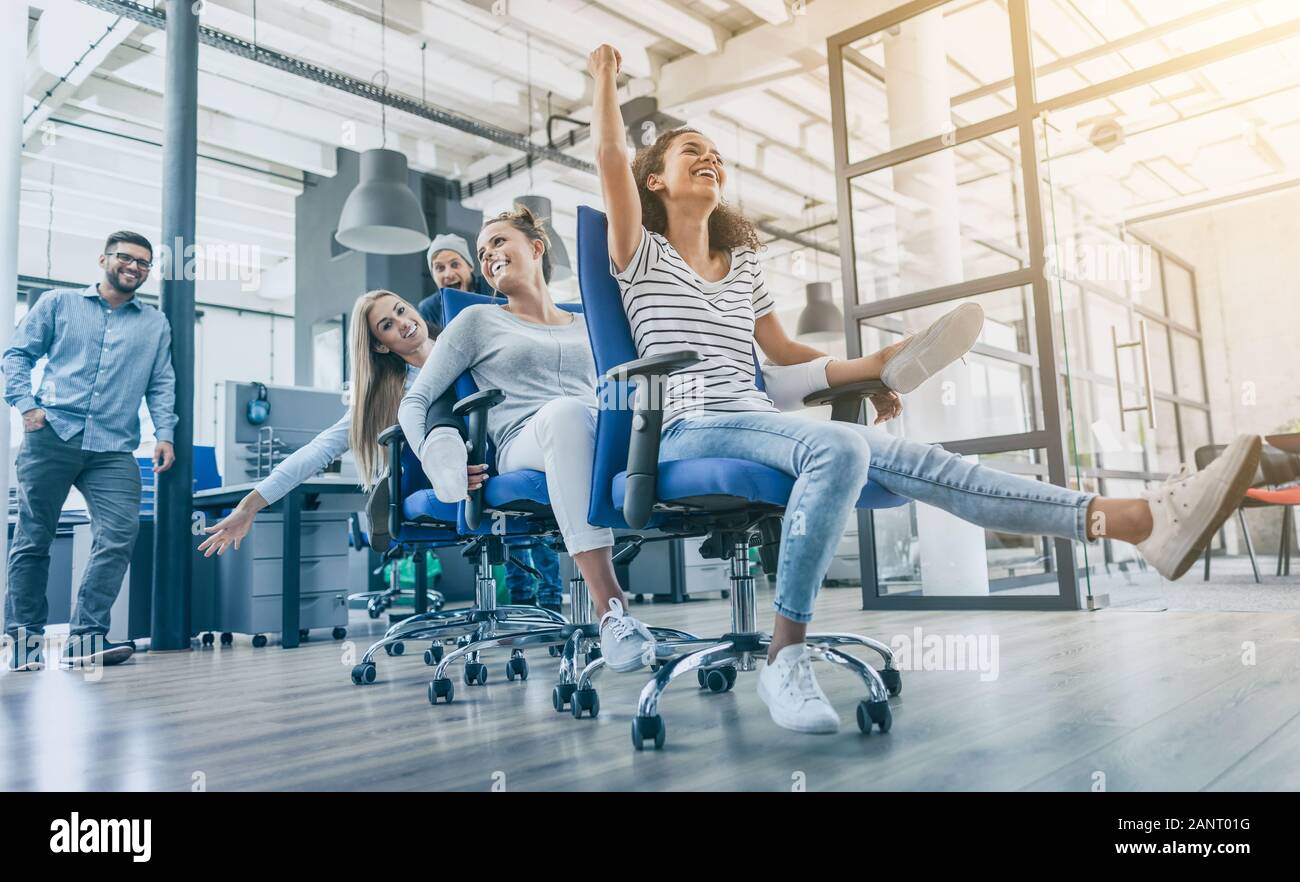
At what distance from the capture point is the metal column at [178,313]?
378 cm

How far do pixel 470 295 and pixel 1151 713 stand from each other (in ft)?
6.10

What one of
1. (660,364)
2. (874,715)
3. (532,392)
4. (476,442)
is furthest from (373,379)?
(874,715)

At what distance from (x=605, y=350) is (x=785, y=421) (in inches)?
14.7

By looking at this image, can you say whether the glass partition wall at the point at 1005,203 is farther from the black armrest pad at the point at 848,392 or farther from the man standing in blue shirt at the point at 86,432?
the man standing in blue shirt at the point at 86,432

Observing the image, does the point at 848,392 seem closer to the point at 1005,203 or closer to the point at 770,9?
the point at 1005,203

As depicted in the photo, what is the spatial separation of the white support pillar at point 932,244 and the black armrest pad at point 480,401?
105 inches

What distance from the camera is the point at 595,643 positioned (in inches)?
98.8

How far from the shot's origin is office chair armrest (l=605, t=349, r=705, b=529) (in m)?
1.54

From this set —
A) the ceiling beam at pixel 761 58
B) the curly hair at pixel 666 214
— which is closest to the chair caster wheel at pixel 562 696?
the curly hair at pixel 666 214

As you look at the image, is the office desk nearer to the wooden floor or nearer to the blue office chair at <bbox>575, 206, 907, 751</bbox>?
the wooden floor

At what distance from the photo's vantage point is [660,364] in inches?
58.7

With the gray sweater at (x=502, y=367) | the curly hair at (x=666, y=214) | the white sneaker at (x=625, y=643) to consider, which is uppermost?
the curly hair at (x=666, y=214)

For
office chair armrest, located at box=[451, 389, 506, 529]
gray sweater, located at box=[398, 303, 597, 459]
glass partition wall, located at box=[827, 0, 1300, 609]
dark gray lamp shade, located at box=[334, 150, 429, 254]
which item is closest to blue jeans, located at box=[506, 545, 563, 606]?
gray sweater, located at box=[398, 303, 597, 459]
